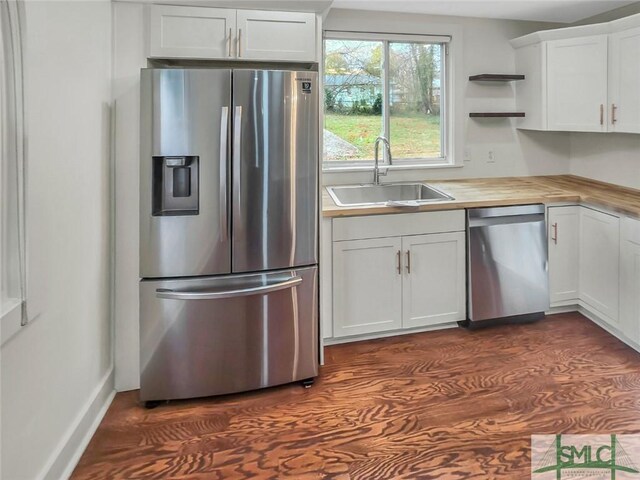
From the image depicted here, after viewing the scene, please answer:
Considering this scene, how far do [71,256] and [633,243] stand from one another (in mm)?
2933

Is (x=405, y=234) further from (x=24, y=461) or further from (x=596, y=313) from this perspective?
(x=24, y=461)

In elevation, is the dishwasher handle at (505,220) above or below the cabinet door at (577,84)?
below

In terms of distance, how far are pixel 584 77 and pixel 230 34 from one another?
246 cm

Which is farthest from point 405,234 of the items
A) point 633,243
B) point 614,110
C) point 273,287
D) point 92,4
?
point 92,4

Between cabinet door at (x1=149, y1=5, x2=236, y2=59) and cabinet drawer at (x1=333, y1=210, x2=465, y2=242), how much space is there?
1134 mm

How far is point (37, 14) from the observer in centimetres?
150

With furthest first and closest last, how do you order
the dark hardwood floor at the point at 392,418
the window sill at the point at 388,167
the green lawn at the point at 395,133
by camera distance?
the green lawn at the point at 395,133 → the window sill at the point at 388,167 → the dark hardwood floor at the point at 392,418

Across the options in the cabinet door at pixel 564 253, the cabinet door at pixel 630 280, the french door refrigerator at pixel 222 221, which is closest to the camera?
the french door refrigerator at pixel 222 221

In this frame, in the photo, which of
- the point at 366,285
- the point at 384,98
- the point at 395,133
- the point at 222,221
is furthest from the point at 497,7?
the point at 222,221

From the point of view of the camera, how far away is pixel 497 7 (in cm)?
327

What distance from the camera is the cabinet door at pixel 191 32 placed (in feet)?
7.29

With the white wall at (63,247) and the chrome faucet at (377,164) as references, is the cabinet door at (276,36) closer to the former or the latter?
the white wall at (63,247)

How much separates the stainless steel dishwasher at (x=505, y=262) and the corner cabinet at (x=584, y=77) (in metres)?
0.78

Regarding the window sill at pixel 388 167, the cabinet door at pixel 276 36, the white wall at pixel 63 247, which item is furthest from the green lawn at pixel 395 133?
the white wall at pixel 63 247
